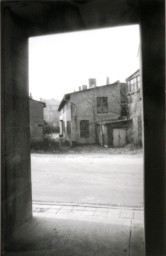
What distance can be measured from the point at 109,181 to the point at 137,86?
45.4ft

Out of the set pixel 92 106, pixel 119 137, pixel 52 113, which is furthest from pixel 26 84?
pixel 52 113

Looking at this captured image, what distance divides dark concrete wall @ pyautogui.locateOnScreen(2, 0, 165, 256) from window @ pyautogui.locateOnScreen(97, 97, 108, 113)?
1935 centimetres

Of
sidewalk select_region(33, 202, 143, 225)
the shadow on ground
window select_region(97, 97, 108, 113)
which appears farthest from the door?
the shadow on ground

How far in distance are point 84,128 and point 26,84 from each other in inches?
741

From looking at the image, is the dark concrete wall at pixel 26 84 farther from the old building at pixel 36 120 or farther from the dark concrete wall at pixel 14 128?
the old building at pixel 36 120

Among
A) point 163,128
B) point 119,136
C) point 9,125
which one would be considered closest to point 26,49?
point 9,125

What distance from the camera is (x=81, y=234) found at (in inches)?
147

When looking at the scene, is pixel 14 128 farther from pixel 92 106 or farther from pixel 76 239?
pixel 92 106

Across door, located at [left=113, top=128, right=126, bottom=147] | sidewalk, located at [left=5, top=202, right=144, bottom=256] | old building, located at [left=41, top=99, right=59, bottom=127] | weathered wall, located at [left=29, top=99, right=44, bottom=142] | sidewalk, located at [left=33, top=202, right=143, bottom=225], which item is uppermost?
old building, located at [left=41, top=99, right=59, bottom=127]

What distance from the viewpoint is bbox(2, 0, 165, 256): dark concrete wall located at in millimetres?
2783

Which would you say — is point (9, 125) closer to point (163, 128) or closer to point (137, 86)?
point (163, 128)

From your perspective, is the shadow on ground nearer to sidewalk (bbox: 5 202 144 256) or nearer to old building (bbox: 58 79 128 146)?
sidewalk (bbox: 5 202 144 256)

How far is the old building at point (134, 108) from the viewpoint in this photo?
1933cm

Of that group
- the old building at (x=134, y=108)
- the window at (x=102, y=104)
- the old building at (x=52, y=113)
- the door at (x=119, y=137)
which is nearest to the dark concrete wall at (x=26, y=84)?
the old building at (x=134, y=108)
